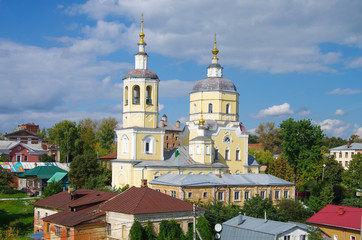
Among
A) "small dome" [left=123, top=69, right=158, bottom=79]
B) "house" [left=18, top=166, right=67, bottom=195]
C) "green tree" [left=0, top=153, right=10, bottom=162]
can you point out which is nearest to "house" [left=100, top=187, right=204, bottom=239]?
"small dome" [left=123, top=69, right=158, bottom=79]

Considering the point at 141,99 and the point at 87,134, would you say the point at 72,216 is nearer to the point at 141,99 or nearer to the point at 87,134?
the point at 141,99

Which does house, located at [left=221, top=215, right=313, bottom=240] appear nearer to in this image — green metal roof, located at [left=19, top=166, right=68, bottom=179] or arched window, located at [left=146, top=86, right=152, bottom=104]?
arched window, located at [left=146, top=86, right=152, bottom=104]

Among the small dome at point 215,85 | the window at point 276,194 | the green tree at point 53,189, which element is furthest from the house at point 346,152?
the green tree at point 53,189

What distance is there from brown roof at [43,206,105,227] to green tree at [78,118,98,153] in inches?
1712

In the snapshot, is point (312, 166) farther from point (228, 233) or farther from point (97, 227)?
point (97, 227)

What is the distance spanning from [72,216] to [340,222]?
17.3m

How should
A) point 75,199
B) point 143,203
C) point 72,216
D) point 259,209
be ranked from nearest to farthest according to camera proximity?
point 143,203 < point 72,216 < point 75,199 < point 259,209

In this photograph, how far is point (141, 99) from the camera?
4003 cm

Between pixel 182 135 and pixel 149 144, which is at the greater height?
pixel 182 135

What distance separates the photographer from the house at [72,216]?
2266 centimetres

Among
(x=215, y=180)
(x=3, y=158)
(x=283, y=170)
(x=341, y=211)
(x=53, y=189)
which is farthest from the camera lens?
(x=3, y=158)

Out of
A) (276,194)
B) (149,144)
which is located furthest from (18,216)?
(276,194)

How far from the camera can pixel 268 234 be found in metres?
23.2

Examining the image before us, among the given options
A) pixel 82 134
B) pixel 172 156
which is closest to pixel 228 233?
pixel 172 156
